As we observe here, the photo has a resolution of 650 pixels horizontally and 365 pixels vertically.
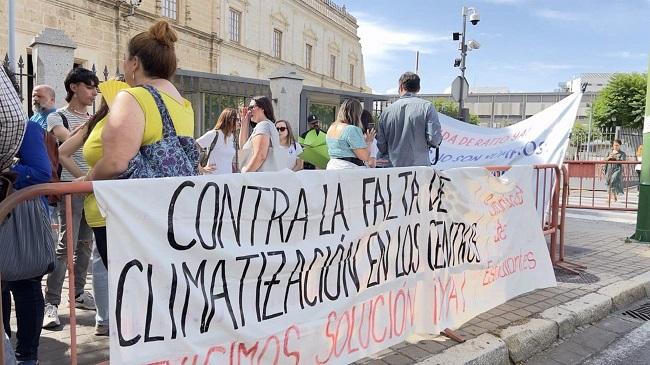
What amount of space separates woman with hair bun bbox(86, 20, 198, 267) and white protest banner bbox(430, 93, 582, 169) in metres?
4.57

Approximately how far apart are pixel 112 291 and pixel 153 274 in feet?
0.59

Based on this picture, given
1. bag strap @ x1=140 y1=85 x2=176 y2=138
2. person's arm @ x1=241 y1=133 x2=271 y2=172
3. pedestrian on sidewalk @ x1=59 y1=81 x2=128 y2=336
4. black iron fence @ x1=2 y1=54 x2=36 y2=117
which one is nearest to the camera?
bag strap @ x1=140 y1=85 x2=176 y2=138

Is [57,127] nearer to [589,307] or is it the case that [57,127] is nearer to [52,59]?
[52,59]

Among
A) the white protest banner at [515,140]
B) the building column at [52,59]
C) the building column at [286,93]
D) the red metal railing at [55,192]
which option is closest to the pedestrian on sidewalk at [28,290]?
the red metal railing at [55,192]

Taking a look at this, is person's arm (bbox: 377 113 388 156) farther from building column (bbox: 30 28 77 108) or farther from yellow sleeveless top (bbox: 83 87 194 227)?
building column (bbox: 30 28 77 108)

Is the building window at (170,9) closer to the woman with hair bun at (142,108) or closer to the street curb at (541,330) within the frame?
the street curb at (541,330)

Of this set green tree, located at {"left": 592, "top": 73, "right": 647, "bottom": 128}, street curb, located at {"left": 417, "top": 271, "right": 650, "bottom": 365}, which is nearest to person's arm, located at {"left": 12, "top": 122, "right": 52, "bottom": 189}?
street curb, located at {"left": 417, "top": 271, "right": 650, "bottom": 365}

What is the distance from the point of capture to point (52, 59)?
25.7 ft

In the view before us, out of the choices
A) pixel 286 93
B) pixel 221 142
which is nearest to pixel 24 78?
pixel 286 93

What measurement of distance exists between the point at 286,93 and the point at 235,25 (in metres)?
21.3

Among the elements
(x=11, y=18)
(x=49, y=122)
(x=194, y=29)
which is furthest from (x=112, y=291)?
(x=194, y=29)

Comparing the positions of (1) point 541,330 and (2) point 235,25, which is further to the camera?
(2) point 235,25

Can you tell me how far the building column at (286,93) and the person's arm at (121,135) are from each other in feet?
35.0

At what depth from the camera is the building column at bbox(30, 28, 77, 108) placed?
7.75 metres
